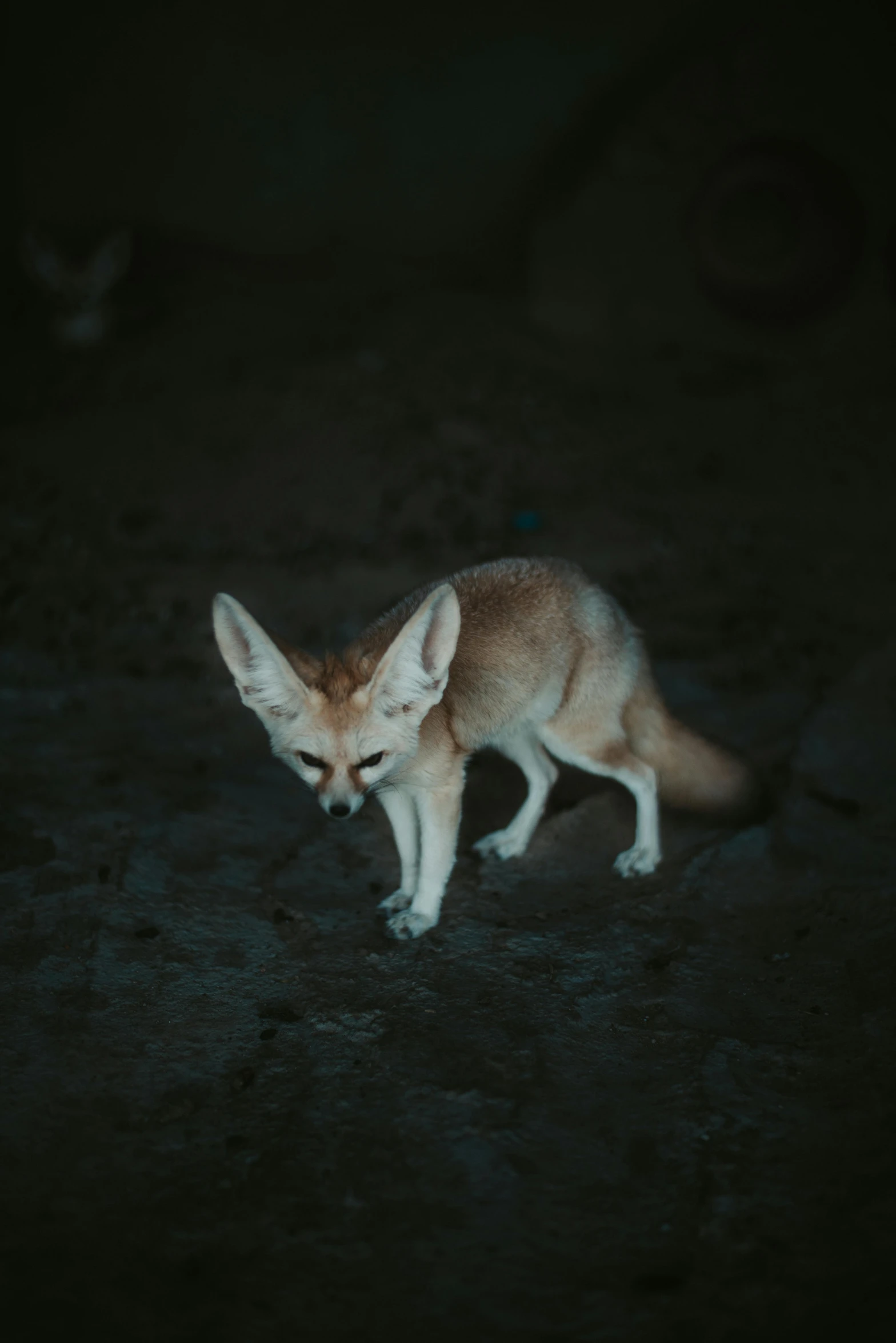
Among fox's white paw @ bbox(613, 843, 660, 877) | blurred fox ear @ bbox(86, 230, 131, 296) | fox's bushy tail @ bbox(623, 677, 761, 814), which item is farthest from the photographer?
blurred fox ear @ bbox(86, 230, 131, 296)

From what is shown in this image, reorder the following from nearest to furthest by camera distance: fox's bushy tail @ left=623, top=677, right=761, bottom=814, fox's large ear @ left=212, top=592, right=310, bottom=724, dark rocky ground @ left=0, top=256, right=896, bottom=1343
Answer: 1. dark rocky ground @ left=0, top=256, right=896, bottom=1343
2. fox's large ear @ left=212, top=592, right=310, bottom=724
3. fox's bushy tail @ left=623, top=677, right=761, bottom=814

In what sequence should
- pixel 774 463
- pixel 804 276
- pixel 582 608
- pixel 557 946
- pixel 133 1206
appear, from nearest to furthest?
pixel 133 1206 → pixel 557 946 → pixel 582 608 → pixel 774 463 → pixel 804 276

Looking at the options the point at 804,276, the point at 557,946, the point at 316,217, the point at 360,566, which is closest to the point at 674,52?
the point at 804,276

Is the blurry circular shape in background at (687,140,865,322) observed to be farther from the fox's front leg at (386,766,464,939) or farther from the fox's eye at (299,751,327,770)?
the fox's eye at (299,751,327,770)

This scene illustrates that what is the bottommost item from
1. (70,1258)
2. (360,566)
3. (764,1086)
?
(70,1258)

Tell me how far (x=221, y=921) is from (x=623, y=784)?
4.65 feet

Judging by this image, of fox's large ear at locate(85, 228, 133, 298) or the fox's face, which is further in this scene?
fox's large ear at locate(85, 228, 133, 298)

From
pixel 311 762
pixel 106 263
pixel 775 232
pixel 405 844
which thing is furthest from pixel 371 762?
pixel 106 263

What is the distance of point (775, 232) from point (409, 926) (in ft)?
21.5

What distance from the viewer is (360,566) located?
555 cm

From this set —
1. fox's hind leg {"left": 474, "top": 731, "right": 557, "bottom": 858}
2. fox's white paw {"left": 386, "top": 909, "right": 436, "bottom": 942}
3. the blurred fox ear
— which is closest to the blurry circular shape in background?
the blurred fox ear

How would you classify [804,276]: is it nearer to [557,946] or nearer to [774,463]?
[774,463]

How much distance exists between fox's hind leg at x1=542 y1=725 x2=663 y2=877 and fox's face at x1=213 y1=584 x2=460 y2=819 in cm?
67

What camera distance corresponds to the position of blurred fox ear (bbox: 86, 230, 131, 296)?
805 centimetres
